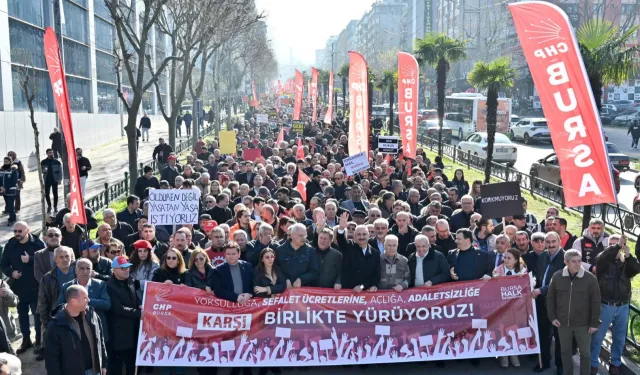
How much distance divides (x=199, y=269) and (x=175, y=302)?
0.48 meters

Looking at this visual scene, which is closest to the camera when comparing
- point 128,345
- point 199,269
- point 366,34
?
point 128,345

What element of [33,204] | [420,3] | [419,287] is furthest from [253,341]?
[420,3]

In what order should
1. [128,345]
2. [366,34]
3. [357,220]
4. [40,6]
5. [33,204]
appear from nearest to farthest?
[128,345] < [357,220] < [33,204] < [40,6] < [366,34]

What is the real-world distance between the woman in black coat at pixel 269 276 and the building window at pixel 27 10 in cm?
2338

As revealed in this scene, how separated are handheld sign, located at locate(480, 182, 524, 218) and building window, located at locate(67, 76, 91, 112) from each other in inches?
1193

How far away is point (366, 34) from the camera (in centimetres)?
18212

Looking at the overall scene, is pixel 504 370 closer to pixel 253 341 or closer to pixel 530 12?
pixel 253 341

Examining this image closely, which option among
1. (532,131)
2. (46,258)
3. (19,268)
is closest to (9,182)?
(19,268)

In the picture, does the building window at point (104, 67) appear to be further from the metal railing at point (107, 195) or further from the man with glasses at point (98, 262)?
the man with glasses at point (98, 262)

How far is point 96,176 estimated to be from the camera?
27.5 m

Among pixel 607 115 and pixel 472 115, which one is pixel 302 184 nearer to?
pixel 472 115

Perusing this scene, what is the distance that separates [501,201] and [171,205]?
195 inches

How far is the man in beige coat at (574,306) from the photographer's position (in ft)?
25.1

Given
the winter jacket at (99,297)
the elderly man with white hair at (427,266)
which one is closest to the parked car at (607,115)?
the elderly man with white hair at (427,266)
